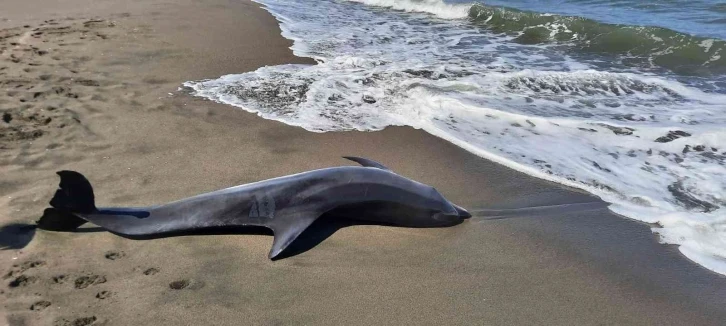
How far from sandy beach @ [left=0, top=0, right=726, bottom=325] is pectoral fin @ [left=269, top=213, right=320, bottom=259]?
13 centimetres

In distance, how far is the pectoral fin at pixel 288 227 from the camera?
4.23 m

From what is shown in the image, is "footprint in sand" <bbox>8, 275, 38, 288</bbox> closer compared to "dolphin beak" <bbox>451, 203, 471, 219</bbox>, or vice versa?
"footprint in sand" <bbox>8, 275, 38, 288</bbox>

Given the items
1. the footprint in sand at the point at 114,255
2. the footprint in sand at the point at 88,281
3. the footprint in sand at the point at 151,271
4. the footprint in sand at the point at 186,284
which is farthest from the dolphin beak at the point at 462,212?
the footprint in sand at the point at 88,281

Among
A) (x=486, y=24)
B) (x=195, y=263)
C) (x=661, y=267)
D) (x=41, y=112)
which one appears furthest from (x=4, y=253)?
(x=486, y=24)

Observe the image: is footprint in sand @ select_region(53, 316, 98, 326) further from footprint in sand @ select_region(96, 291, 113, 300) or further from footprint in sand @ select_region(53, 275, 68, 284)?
footprint in sand @ select_region(53, 275, 68, 284)

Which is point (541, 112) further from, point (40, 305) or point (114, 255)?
point (40, 305)

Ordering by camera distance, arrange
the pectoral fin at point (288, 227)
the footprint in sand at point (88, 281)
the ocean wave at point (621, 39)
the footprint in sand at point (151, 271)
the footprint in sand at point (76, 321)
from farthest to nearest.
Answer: the ocean wave at point (621, 39) < the pectoral fin at point (288, 227) < the footprint in sand at point (151, 271) < the footprint in sand at point (88, 281) < the footprint in sand at point (76, 321)

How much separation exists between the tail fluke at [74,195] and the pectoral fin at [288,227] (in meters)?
1.32

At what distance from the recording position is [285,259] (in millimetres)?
4238

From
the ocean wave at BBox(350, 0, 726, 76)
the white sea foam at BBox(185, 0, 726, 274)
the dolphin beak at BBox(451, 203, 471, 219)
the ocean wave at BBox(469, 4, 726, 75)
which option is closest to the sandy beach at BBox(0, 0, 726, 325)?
the dolphin beak at BBox(451, 203, 471, 219)

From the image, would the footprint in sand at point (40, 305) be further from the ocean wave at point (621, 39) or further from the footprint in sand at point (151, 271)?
→ the ocean wave at point (621, 39)

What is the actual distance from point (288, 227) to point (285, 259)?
244 millimetres

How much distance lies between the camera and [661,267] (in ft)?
14.2

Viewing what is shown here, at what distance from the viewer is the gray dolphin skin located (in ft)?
14.0
